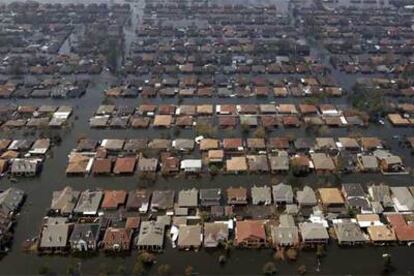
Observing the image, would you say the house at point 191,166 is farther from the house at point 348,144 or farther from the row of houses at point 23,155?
the house at point 348,144

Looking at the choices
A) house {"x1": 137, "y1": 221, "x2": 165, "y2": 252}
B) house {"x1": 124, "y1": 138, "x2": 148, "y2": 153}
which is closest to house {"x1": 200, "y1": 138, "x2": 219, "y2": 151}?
house {"x1": 124, "y1": 138, "x2": 148, "y2": 153}

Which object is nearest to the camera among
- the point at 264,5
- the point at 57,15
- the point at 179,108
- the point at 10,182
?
the point at 10,182

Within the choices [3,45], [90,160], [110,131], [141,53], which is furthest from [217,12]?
[90,160]

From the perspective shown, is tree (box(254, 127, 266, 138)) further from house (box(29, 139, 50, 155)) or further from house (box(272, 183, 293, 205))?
house (box(29, 139, 50, 155))

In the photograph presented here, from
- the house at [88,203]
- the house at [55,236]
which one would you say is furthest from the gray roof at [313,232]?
the house at [55,236]

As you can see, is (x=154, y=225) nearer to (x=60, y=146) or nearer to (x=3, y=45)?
(x=60, y=146)

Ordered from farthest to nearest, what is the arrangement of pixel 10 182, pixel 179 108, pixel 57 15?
pixel 57 15 < pixel 179 108 < pixel 10 182

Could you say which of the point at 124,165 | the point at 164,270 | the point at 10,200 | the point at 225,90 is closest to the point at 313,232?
the point at 164,270
